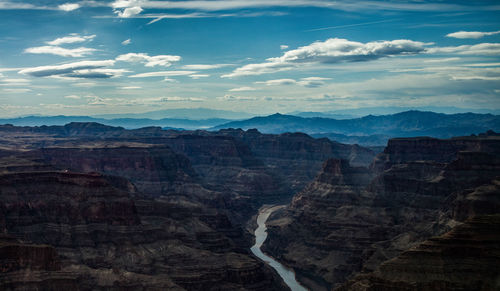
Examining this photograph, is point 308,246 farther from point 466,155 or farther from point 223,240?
point 466,155

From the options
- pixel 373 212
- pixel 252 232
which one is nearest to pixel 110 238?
pixel 373 212

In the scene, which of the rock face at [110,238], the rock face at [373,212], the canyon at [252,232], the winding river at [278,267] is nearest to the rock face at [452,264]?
the canyon at [252,232]

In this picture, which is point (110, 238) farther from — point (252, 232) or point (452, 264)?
point (252, 232)

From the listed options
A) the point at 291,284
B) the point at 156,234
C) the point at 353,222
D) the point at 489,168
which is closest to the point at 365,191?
the point at 353,222

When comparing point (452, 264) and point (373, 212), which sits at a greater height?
point (452, 264)

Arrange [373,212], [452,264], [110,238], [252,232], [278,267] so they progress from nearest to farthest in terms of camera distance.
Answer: [452,264] < [110,238] < [278,267] < [373,212] < [252,232]

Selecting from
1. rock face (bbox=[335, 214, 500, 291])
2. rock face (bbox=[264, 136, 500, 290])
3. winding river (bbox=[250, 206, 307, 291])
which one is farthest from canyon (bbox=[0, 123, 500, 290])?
winding river (bbox=[250, 206, 307, 291])

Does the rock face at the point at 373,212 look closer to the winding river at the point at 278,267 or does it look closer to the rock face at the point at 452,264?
the winding river at the point at 278,267

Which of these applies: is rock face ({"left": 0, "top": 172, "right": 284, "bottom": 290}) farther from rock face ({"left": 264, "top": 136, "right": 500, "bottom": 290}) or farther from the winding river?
rock face ({"left": 264, "top": 136, "right": 500, "bottom": 290})
